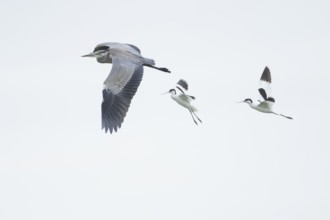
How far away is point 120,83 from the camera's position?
2598cm

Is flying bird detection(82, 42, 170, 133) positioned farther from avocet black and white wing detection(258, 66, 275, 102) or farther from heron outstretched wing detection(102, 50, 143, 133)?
avocet black and white wing detection(258, 66, 275, 102)

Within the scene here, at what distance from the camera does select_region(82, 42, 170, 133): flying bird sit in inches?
1004

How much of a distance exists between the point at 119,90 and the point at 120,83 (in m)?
0.23

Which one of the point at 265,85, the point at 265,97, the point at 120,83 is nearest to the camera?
the point at 120,83

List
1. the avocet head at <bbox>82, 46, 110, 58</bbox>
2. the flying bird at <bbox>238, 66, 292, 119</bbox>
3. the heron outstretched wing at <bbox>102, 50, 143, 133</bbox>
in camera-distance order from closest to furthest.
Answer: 1. the heron outstretched wing at <bbox>102, 50, 143, 133</bbox>
2. the avocet head at <bbox>82, 46, 110, 58</bbox>
3. the flying bird at <bbox>238, 66, 292, 119</bbox>

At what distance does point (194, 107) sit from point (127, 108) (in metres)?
3.83

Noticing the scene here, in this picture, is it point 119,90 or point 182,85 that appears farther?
point 182,85

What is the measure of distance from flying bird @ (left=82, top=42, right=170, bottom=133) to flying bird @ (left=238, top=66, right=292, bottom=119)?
9.21 ft

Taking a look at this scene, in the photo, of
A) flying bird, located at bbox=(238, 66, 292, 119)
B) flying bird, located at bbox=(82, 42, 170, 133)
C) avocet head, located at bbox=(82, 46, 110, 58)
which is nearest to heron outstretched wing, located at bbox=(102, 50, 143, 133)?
flying bird, located at bbox=(82, 42, 170, 133)

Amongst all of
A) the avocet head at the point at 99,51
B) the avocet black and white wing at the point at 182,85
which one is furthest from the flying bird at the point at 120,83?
the avocet black and white wing at the point at 182,85

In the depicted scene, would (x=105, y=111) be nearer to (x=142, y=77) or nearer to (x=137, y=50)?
(x=142, y=77)

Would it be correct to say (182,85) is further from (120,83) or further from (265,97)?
(120,83)

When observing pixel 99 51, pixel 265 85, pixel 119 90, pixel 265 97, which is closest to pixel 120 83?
pixel 119 90

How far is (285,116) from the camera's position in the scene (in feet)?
90.6
